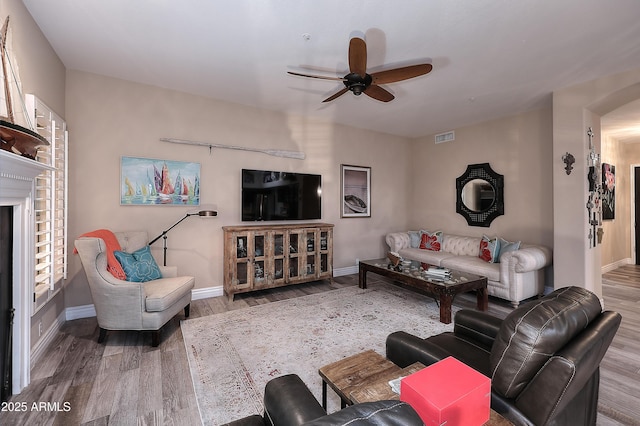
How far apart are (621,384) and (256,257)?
3775 mm

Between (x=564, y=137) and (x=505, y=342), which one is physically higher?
(x=564, y=137)

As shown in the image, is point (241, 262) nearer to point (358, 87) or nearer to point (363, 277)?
point (363, 277)

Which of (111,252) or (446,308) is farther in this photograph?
(446,308)

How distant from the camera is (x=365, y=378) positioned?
1.37m

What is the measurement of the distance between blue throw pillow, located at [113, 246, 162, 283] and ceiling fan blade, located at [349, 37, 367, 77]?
294 cm

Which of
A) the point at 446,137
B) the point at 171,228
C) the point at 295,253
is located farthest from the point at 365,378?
the point at 446,137

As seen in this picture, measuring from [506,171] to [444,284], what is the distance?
109 inches

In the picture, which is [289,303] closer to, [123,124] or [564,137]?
[123,124]

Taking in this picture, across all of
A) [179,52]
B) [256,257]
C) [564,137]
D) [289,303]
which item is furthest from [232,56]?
[564,137]

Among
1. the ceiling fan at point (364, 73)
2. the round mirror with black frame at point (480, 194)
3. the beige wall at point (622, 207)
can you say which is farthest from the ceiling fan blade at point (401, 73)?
the beige wall at point (622, 207)

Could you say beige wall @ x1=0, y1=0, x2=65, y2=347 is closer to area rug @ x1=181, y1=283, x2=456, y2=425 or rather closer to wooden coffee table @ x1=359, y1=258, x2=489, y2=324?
area rug @ x1=181, y1=283, x2=456, y2=425

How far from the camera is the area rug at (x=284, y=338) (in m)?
2.04

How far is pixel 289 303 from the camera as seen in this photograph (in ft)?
12.6

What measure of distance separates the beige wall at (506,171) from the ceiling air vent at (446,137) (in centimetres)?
7
